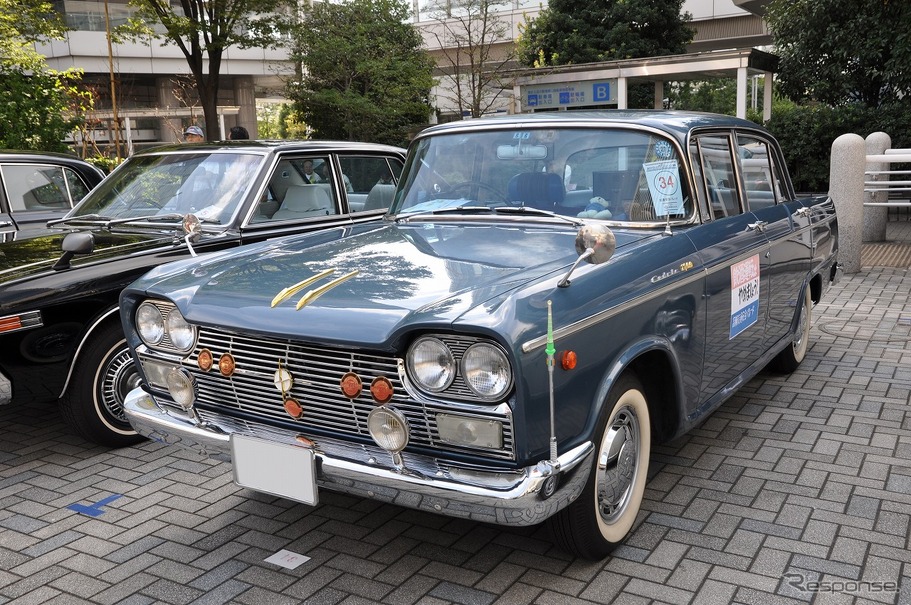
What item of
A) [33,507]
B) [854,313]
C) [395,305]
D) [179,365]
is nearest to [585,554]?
[395,305]

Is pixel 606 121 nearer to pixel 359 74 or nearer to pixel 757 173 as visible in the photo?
pixel 757 173

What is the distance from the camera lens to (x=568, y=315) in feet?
8.95

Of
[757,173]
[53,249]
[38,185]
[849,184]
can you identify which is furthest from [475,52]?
[53,249]

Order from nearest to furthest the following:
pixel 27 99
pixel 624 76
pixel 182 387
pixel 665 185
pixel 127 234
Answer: pixel 182 387, pixel 665 185, pixel 127 234, pixel 27 99, pixel 624 76

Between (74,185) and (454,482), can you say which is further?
(74,185)

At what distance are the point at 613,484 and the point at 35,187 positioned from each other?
564cm

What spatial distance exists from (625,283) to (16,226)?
5332mm

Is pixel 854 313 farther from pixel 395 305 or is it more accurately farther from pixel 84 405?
pixel 84 405

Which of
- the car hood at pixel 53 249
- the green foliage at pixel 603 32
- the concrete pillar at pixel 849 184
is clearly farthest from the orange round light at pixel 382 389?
the green foliage at pixel 603 32

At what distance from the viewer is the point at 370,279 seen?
3.14 m

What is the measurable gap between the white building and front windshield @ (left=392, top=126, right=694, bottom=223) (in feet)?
76.1

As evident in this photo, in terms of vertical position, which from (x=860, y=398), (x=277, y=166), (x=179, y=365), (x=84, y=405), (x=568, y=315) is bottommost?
(x=860, y=398)

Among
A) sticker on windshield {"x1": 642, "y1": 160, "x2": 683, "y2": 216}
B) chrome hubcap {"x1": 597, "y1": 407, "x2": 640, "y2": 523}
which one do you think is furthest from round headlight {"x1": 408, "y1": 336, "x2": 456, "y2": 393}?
sticker on windshield {"x1": 642, "y1": 160, "x2": 683, "y2": 216}

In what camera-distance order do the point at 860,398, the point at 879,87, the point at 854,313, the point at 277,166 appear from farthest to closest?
the point at 879,87 < the point at 854,313 < the point at 277,166 < the point at 860,398
